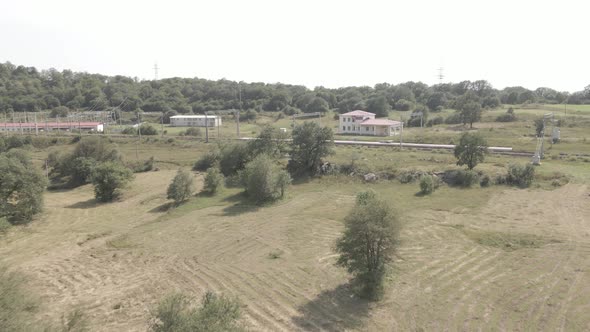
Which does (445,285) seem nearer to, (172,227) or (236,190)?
(172,227)

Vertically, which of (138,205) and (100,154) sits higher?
(100,154)

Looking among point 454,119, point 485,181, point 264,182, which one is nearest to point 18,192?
point 264,182

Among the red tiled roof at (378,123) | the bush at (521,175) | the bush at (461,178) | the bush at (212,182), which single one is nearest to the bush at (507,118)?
the red tiled roof at (378,123)

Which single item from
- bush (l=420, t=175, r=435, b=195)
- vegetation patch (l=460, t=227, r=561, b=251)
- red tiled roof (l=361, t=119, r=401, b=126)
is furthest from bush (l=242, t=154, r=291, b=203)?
red tiled roof (l=361, t=119, r=401, b=126)

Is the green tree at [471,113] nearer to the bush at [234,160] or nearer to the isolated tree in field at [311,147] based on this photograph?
the isolated tree in field at [311,147]

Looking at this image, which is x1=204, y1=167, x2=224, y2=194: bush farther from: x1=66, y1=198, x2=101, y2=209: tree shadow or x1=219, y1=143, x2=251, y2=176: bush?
x1=66, y1=198, x2=101, y2=209: tree shadow

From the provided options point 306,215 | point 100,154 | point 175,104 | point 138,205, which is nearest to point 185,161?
point 100,154

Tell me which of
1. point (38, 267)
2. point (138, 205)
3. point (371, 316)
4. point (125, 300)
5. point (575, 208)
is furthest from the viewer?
point (138, 205)

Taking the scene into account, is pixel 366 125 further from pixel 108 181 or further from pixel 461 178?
pixel 108 181
